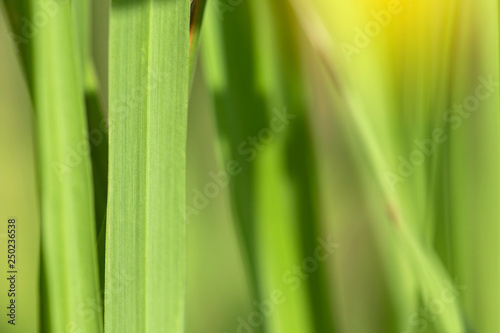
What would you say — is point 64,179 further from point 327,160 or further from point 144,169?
point 327,160

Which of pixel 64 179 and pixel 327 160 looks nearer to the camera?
pixel 64 179

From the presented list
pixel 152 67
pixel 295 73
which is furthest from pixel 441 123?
pixel 152 67

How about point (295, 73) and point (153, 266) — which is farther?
point (295, 73)

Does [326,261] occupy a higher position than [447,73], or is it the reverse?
[447,73]

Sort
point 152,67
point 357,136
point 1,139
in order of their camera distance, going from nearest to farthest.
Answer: point 152,67, point 357,136, point 1,139

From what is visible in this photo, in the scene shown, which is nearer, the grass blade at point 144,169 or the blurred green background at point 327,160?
the grass blade at point 144,169

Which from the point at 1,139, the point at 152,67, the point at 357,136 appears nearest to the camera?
the point at 152,67

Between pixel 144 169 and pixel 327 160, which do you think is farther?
pixel 327 160

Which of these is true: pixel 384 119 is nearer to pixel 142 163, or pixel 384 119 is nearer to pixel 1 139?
pixel 142 163

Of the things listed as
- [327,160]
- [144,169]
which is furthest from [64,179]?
[327,160]

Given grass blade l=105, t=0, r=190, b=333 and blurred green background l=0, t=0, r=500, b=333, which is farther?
blurred green background l=0, t=0, r=500, b=333

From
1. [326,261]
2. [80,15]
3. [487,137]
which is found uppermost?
[80,15]
